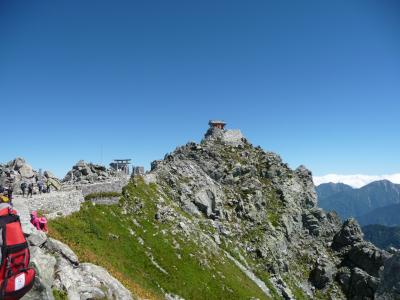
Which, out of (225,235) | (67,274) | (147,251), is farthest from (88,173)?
(67,274)

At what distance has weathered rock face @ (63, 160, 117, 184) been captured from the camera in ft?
197

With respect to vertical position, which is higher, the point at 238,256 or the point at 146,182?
the point at 146,182

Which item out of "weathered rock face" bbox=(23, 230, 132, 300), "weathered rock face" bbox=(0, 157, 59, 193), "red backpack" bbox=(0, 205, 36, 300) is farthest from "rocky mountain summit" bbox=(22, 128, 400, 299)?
"red backpack" bbox=(0, 205, 36, 300)

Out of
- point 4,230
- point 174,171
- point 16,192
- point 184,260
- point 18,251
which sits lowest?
point 184,260

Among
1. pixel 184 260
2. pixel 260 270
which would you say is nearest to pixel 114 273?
pixel 184 260

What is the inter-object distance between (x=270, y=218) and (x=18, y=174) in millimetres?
70275

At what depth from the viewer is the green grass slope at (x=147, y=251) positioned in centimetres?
3688

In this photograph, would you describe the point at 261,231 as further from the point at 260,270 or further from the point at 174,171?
the point at 174,171

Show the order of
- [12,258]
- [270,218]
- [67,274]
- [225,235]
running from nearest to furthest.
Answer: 1. [12,258]
2. [67,274]
3. [225,235]
4. [270,218]

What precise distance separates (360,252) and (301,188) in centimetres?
2806

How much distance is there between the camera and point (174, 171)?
87.7 metres

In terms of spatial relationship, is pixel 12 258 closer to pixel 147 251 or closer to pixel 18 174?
pixel 147 251

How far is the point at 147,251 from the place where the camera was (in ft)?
158

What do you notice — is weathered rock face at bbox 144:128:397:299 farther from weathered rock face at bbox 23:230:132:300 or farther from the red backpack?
the red backpack
